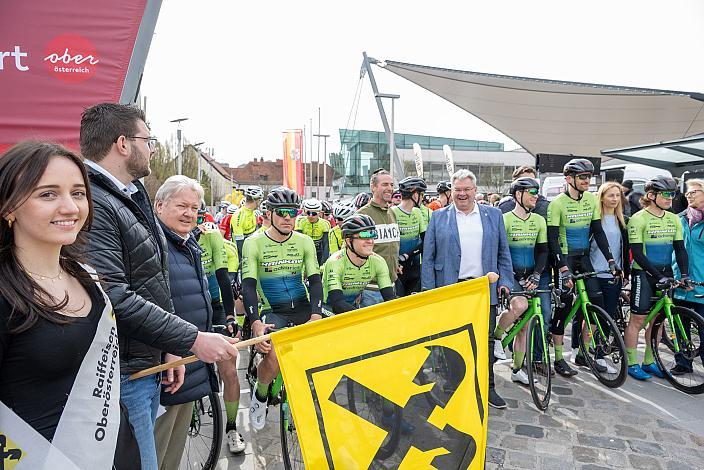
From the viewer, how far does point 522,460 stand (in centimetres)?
367

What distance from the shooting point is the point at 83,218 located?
163 cm

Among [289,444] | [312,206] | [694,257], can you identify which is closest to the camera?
[289,444]

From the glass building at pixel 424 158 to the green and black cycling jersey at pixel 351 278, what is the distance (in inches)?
1727

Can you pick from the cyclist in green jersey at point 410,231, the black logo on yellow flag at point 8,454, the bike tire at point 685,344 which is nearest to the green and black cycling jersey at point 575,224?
the bike tire at point 685,344

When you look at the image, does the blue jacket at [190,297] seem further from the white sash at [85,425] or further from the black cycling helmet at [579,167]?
the black cycling helmet at [579,167]

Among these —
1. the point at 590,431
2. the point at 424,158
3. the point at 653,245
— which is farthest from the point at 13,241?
the point at 424,158

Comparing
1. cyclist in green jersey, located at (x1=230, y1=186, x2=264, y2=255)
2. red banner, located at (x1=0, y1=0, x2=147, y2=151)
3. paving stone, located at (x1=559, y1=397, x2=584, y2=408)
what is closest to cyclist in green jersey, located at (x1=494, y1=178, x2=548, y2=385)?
paving stone, located at (x1=559, y1=397, x2=584, y2=408)

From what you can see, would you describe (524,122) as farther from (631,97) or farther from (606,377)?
(606,377)

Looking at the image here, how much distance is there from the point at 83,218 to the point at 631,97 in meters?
33.5

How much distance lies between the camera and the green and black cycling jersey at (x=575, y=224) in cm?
543

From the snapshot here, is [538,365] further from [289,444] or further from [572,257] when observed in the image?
[289,444]

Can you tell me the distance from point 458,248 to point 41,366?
12.8ft

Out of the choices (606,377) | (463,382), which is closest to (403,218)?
(606,377)

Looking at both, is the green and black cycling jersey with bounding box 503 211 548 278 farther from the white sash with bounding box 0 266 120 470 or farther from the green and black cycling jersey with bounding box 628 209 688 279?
the white sash with bounding box 0 266 120 470
